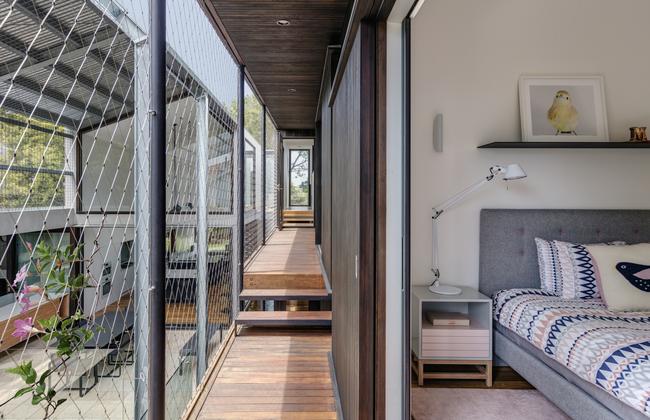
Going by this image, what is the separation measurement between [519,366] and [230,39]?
314cm

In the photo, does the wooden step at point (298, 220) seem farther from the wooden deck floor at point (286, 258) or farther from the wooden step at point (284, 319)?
the wooden step at point (284, 319)

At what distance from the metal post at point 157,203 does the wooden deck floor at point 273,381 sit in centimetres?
65

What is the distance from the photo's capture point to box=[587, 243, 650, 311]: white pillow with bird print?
2176mm

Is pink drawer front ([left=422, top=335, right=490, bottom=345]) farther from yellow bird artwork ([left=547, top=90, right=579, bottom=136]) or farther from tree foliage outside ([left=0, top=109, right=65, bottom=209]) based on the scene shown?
tree foliage outside ([left=0, top=109, right=65, bottom=209])

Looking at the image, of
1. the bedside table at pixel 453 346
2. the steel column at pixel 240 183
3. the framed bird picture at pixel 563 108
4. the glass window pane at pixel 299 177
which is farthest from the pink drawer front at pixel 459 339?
the glass window pane at pixel 299 177

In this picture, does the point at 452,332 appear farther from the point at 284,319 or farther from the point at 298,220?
the point at 298,220

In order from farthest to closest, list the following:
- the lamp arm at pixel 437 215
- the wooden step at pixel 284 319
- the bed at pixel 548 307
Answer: the wooden step at pixel 284 319, the lamp arm at pixel 437 215, the bed at pixel 548 307

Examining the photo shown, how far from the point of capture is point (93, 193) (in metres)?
2.02

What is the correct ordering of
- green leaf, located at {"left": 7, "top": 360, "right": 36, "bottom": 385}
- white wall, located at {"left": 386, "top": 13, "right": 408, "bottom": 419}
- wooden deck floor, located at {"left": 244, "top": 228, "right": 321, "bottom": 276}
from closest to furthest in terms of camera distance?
green leaf, located at {"left": 7, "top": 360, "right": 36, "bottom": 385} < white wall, located at {"left": 386, "top": 13, "right": 408, "bottom": 419} < wooden deck floor, located at {"left": 244, "top": 228, "right": 321, "bottom": 276}

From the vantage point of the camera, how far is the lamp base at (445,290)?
8.06ft

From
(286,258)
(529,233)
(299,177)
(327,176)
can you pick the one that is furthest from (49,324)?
(299,177)

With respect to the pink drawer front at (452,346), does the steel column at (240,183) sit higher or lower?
higher

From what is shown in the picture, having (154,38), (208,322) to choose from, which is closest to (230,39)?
(154,38)

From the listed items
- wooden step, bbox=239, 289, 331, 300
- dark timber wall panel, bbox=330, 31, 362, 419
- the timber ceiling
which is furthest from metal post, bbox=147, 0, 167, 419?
wooden step, bbox=239, 289, 331, 300
